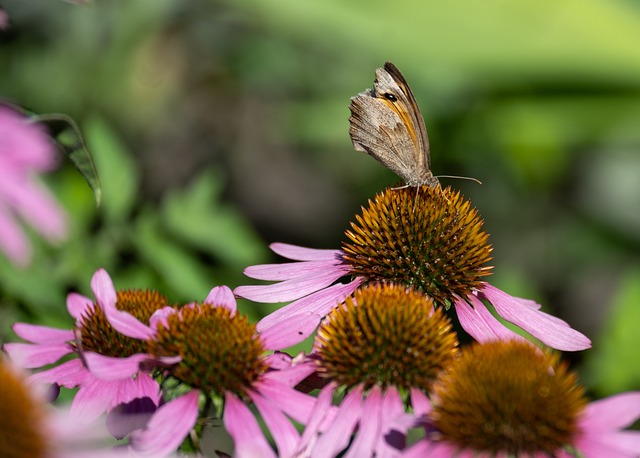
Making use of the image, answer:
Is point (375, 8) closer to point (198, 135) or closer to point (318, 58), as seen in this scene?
point (318, 58)

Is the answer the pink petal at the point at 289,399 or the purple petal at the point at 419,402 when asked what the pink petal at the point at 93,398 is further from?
the purple petal at the point at 419,402

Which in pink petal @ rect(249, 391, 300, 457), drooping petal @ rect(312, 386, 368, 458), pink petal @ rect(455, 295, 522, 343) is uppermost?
pink petal @ rect(455, 295, 522, 343)

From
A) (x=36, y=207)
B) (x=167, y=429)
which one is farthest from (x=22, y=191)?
(x=167, y=429)

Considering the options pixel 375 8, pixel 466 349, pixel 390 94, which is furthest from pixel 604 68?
pixel 466 349

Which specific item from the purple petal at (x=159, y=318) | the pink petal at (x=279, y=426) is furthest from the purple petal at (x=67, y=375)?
the pink petal at (x=279, y=426)

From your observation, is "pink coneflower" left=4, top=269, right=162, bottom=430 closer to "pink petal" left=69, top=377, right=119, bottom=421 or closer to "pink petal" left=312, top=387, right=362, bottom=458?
"pink petal" left=69, top=377, right=119, bottom=421

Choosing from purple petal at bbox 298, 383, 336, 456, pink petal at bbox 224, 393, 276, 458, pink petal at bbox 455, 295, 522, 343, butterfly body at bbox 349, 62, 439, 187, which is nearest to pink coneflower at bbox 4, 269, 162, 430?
pink petal at bbox 224, 393, 276, 458

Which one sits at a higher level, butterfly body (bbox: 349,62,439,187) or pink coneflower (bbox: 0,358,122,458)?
butterfly body (bbox: 349,62,439,187)
